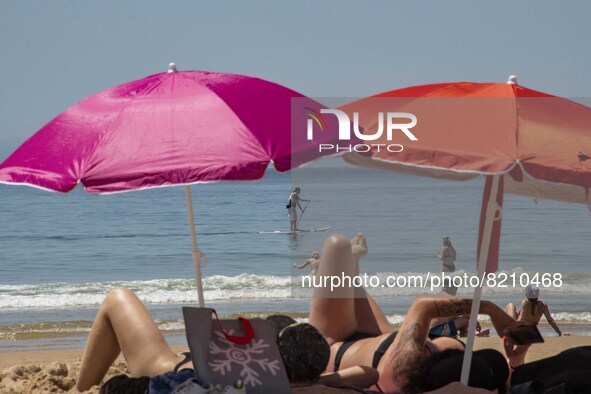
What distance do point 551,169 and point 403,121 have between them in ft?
3.12

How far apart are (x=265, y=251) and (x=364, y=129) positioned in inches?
853

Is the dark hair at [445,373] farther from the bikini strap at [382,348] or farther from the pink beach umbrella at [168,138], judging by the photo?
the pink beach umbrella at [168,138]

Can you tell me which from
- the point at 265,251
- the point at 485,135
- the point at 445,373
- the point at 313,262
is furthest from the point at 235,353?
the point at 265,251

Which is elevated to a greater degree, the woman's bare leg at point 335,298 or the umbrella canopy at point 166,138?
the umbrella canopy at point 166,138

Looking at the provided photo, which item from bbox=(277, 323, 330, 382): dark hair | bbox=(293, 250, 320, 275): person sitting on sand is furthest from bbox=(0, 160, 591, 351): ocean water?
bbox=(277, 323, 330, 382): dark hair

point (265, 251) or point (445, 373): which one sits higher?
point (445, 373)

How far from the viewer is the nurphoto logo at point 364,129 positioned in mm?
4485

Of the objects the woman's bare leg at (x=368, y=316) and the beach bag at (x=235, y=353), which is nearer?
the beach bag at (x=235, y=353)

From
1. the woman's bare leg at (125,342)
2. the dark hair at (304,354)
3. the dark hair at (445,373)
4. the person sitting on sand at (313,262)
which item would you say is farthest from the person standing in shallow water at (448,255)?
the dark hair at (304,354)

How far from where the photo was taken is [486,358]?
463 cm

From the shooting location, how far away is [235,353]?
166 inches

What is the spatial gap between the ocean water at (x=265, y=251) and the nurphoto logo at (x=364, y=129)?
0.79ft

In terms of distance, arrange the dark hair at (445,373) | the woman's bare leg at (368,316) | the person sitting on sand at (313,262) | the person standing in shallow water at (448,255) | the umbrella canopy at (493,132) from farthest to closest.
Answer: the person standing in shallow water at (448,255)
the person sitting on sand at (313,262)
the woman's bare leg at (368,316)
the dark hair at (445,373)
the umbrella canopy at (493,132)

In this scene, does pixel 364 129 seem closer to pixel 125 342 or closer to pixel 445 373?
pixel 445 373
